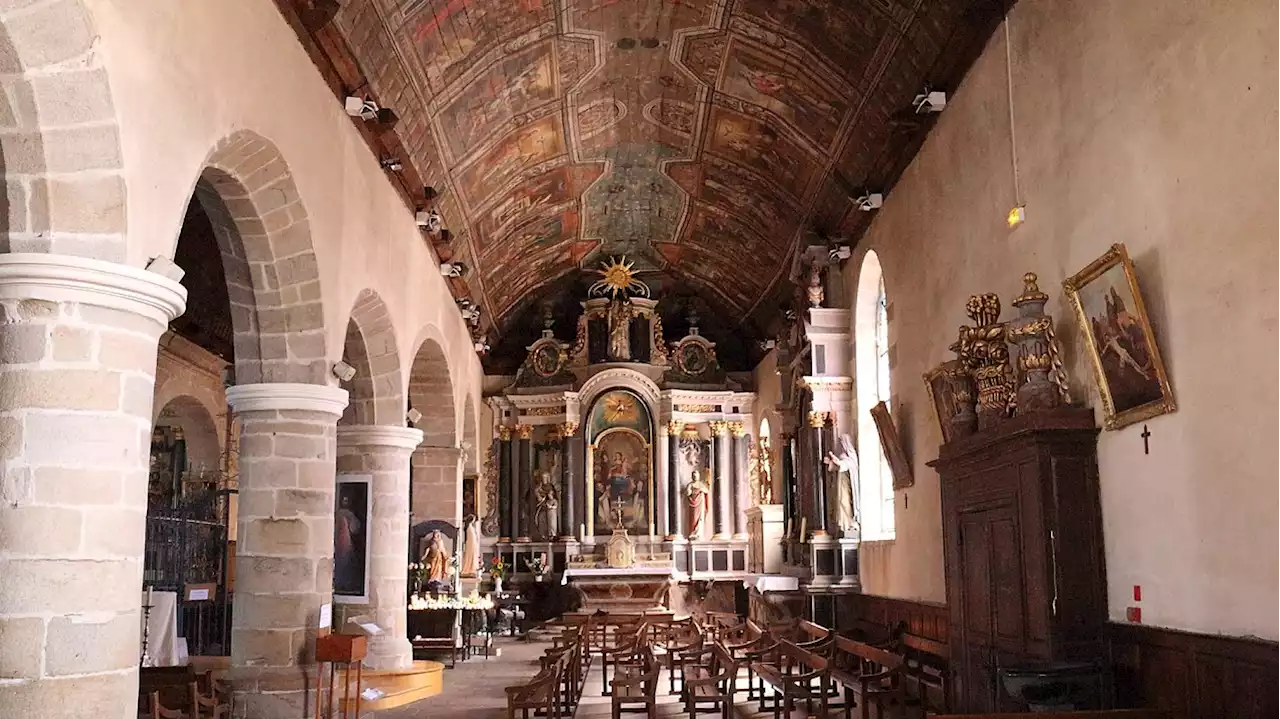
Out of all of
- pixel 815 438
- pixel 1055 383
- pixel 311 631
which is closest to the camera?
pixel 1055 383

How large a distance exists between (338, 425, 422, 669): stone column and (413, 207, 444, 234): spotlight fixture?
8.97 ft

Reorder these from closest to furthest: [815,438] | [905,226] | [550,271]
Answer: [905,226]
[815,438]
[550,271]

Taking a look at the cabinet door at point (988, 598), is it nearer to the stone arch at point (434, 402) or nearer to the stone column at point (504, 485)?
the stone arch at point (434, 402)

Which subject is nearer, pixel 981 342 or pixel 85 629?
pixel 85 629

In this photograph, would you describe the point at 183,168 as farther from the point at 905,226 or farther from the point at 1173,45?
the point at 905,226

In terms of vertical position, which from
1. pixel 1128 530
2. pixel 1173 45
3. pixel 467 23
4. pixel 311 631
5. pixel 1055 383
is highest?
pixel 467 23

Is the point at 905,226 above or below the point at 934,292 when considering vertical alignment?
above

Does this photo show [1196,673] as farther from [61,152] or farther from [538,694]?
[61,152]

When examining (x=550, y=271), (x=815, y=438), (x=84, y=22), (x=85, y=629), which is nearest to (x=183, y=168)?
(x=84, y=22)

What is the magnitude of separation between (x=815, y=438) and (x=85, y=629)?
1102 cm

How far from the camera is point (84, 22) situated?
18.7ft

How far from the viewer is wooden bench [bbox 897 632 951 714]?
9703 millimetres

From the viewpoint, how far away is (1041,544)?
7.39 metres

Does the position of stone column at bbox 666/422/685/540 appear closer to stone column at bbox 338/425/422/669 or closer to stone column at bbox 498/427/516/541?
stone column at bbox 498/427/516/541
